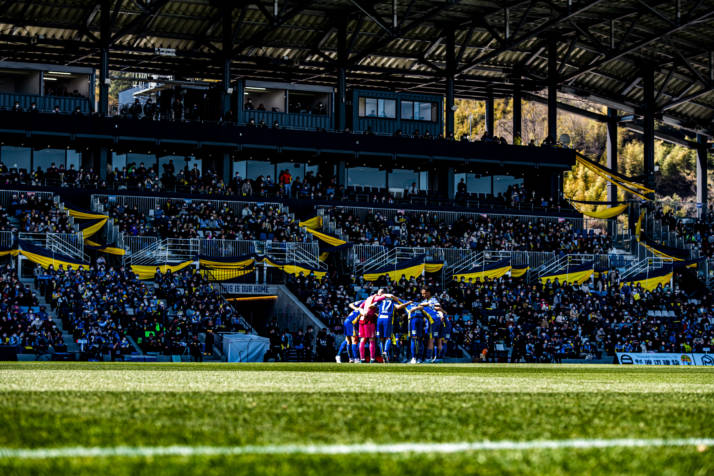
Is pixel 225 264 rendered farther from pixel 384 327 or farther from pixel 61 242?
pixel 384 327

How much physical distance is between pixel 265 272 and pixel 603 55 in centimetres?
2528

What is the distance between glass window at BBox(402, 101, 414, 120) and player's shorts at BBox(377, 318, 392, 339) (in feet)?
108

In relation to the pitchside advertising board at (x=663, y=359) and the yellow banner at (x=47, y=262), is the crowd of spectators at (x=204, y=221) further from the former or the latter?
the pitchside advertising board at (x=663, y=359)

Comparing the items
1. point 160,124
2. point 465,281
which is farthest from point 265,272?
point 160,124

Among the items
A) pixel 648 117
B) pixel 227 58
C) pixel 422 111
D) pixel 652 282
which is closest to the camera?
pixel 652 282

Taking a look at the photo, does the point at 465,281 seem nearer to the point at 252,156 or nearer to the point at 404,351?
the point at 404,351

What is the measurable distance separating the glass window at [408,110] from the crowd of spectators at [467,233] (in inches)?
297

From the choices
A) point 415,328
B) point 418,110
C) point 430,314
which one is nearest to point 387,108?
point 418,110

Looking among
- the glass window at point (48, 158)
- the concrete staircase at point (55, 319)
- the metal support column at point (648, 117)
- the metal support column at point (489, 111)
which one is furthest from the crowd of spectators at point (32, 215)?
the metal support column at point (648, 117)

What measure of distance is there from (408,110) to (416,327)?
31.9 metres

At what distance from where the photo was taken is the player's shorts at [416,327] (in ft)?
85.2

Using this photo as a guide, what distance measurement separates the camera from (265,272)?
41500 mm

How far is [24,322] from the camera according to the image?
103 feet

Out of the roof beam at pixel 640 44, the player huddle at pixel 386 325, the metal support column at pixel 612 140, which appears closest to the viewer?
the player huddle at pixel 386 325
